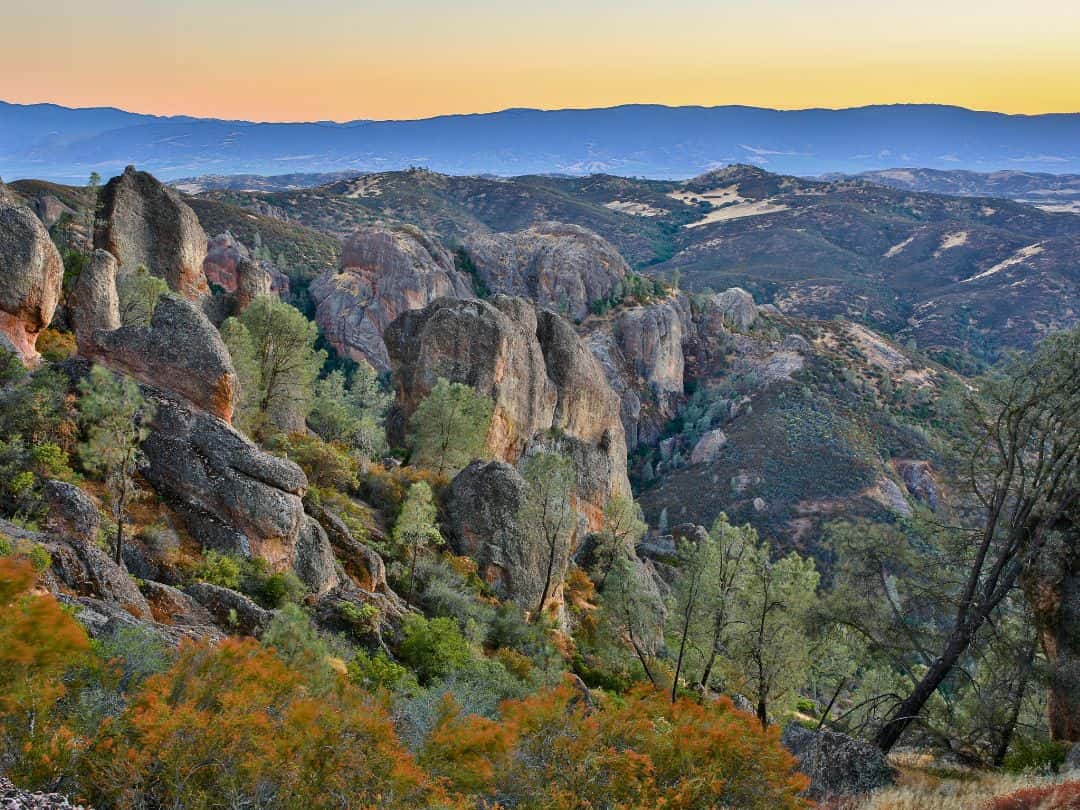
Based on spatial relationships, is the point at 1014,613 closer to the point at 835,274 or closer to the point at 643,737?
the point at 643,737

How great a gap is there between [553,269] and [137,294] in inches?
3241

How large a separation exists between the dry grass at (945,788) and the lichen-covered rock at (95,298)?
3170cm

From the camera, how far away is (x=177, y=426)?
861 inches

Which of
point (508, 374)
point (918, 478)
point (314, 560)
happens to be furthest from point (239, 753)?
point (918, 478)

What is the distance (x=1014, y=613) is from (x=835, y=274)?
639 ft

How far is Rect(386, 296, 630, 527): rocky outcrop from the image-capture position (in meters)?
49.2

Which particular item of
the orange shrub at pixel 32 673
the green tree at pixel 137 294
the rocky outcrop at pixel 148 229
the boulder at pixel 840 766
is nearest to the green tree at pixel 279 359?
the green tree at pixel 137 294

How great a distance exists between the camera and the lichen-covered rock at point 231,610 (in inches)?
680

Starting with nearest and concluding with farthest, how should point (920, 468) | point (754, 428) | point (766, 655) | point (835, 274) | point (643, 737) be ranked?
1. point (643, 737)
2. point (766, 655)
3. point (920, 468)
4. point (754, 428)
5. point (835, 274)

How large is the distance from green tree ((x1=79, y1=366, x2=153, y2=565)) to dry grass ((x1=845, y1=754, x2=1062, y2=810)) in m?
17.7

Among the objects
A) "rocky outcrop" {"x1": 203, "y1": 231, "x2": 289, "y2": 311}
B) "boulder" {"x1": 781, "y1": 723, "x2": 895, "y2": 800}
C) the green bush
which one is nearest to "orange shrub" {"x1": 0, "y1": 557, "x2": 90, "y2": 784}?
the green bush

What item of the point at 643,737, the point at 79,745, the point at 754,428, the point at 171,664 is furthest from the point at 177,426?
the point at 754,428

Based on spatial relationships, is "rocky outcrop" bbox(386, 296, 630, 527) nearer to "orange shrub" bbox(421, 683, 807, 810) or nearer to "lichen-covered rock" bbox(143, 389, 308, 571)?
"lichen-covered rock" bbox(143, 389, 308, 571)

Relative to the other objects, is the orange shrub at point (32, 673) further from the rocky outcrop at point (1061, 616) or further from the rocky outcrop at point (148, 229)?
the rocky outcrop at point (148, 229)
